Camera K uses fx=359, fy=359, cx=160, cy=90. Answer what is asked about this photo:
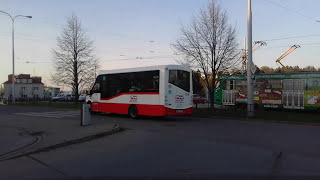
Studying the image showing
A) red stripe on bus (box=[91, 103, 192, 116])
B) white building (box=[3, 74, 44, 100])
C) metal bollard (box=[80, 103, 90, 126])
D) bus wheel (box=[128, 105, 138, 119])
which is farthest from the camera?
white building (box=[3, 74, 44, 100])

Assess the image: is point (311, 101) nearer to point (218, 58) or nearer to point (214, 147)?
point (218, 58)

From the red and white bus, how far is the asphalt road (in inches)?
267

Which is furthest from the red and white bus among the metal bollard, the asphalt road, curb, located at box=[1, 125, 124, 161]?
the asphalt road

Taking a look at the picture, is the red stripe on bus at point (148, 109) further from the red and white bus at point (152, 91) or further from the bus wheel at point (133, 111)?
the bus wheel at point (133, 111)

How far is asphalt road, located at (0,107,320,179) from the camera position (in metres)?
7.66

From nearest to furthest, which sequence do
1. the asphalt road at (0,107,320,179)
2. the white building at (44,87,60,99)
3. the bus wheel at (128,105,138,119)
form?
the asphalt road at (0,107,320,179)
the bus wheel at (128,105,138,119)
the white building at (44,87,60,99)

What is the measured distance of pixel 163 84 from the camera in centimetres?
2041

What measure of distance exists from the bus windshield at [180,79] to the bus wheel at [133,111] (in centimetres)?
303

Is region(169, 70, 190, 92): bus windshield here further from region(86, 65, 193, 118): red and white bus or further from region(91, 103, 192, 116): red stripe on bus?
region(91, 103, 192, 116): red stripe on bus

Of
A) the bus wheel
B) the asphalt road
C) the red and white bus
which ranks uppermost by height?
the red and white bus

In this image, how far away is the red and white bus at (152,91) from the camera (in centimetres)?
2045

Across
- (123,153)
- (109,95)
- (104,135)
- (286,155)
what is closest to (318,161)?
(286,155)

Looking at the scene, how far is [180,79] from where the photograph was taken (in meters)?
21.2

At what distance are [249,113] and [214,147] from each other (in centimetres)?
1265
